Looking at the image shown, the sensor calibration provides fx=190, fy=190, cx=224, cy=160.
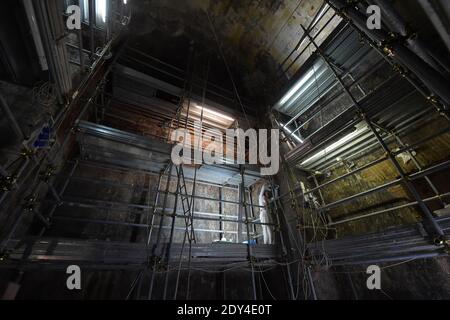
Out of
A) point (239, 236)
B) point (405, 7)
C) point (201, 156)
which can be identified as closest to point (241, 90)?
point (201, 156)

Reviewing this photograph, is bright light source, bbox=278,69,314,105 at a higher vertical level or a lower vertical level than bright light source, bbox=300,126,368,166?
higher

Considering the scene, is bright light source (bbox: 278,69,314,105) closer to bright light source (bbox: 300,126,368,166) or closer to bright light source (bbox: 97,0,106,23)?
bright light source (bbox: 300,126,368,166)

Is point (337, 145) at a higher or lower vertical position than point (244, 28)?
lower

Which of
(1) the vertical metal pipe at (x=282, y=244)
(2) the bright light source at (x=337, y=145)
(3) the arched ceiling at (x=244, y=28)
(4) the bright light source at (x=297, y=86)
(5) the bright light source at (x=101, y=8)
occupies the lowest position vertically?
(1) the vertical metal pipe at (x=282, y=244)

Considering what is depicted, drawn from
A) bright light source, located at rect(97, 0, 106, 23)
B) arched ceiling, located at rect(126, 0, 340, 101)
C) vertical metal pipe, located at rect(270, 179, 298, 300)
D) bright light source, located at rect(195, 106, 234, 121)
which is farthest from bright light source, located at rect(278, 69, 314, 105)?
bright light source, located at rect(97, 0, 106, 23)

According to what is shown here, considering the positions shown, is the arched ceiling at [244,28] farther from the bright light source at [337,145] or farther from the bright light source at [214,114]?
the bright light source at [337,145]

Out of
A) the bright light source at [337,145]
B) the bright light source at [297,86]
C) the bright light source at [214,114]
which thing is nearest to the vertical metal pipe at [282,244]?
the bright light source at [337,145]

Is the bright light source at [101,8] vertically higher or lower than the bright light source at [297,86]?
higher

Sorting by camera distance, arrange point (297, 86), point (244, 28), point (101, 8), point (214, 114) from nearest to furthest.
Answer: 1. point (101, 8)
2. point (297, 86)
3. point (214, 114)
4. point (244, 28)

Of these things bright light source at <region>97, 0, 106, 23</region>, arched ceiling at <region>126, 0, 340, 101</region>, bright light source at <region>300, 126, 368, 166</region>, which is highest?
arched ceiling at <region>126, 0, 340, 101</region>

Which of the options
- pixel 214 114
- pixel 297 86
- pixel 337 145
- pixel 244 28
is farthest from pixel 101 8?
pixel 337 145

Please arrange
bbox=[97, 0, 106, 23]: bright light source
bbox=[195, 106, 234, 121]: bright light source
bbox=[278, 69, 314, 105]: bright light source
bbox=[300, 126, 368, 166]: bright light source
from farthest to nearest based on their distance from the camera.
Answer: bbox=[195, 106, 234, 121]: bright light source < bbox=[278, 69, 314, 105]: bright light source < bbox=[300, 126, 368, 166]: bright light source < bbox=[97, 0, 106, 23]: bright light source

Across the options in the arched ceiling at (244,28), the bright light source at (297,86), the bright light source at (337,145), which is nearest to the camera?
the bright light source at (337,145)

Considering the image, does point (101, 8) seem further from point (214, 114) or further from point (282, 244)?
point (282, 244)
